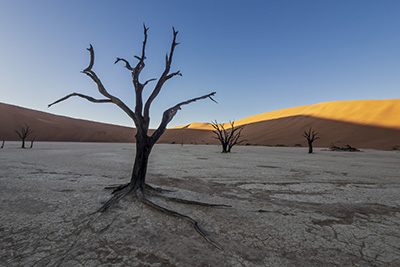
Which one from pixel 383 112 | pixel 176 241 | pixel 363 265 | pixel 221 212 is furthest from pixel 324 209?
pixel 383 112

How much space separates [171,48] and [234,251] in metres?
2.82

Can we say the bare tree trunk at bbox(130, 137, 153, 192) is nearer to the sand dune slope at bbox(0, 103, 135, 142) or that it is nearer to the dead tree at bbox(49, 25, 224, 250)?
the dead tree at bbox(49, 25, 224, 250)

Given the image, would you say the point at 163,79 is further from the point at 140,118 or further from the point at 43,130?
the point at 43,130

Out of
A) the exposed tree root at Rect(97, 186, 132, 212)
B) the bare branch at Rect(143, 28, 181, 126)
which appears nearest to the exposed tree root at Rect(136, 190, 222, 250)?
the exposed tree root at Rect(97, 186, 132, 212)

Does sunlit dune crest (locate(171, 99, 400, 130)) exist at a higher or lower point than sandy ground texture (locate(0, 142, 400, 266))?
higher

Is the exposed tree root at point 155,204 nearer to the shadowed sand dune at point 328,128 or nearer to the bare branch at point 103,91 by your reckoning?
the bare branch at point 103,91

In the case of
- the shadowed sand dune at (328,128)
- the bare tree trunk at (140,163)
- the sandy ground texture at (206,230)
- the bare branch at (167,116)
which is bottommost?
the sandy ground texture at (206,230)

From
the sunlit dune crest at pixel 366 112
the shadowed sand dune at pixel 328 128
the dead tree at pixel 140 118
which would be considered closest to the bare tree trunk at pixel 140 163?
the dead tree at pixel 140 118

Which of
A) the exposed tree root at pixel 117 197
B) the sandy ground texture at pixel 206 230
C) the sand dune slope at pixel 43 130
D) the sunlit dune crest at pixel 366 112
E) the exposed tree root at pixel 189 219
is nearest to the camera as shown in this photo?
the sandy ground texture at pixel 206 230

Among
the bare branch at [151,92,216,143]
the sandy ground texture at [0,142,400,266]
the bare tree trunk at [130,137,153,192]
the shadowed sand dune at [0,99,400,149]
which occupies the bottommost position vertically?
Answer: the sandy ground texture at [0,142,400,266]

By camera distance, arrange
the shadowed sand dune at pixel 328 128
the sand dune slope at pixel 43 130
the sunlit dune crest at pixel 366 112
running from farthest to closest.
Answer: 1. the sand dune slope at pixel 43 130
2. the sunlit dune crest at pixel 366 112
3. the shadowed sand dune at pixel 328 128

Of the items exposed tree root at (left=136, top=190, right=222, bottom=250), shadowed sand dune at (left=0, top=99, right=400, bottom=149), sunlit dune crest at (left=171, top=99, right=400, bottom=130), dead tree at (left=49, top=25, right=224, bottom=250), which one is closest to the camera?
exposed tree root at (left=136, top=190, right=222, bottom=250)

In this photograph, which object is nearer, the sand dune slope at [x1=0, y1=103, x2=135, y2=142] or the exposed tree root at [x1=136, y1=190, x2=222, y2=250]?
the exposed tree root at [x1=136, y1=190, x2=222, y2=250]

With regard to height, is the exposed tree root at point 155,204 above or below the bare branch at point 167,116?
below
